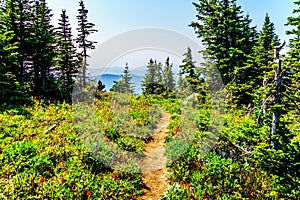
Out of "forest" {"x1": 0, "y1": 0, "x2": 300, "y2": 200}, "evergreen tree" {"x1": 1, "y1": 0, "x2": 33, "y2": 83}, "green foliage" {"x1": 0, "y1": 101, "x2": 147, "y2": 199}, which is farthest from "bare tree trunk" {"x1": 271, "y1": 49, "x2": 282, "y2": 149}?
"evergreen tree" {"x1": 1, "y1": 0, "x2": 33, "y2": 83}

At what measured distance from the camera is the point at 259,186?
22.8 feet

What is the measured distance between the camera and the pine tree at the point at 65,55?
24.4 meters

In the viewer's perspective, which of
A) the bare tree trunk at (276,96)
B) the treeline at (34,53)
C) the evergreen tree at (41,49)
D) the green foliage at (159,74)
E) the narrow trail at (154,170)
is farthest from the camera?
the green foliage at (159,74)

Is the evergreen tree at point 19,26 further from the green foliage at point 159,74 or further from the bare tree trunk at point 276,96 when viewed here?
the green foliage at point 159,74

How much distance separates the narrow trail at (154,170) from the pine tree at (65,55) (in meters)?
14.9

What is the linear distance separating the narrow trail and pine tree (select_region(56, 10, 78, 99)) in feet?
48.7

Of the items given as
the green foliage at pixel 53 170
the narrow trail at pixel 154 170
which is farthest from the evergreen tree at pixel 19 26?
the narrow trail at pixel 154 170

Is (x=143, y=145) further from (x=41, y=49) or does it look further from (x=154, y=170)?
(x=41, y=49)

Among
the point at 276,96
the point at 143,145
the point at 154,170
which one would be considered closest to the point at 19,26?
the point at 143,145

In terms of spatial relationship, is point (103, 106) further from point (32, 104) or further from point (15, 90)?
point (15, 90)

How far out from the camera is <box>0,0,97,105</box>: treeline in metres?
16.1

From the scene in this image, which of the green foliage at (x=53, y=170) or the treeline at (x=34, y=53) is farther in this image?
the treeline at (x=34, y=53)

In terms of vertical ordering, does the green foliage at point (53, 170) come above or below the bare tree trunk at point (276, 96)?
below

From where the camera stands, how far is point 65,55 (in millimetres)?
24484
